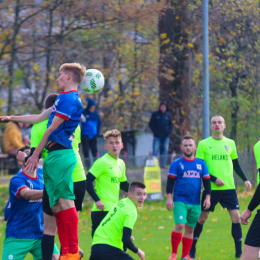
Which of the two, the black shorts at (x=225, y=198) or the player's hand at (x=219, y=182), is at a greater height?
the player's hand at (x=219, y=182)

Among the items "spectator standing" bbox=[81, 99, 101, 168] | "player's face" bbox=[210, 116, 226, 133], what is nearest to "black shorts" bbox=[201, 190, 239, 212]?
"player's face" bbox=[210, 116, 226, 133]

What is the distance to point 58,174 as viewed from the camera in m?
5.34

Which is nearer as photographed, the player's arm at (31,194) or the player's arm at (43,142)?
the player's arm at (43,142)

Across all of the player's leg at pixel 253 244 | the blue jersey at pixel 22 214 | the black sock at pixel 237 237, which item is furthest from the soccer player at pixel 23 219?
the black sock at pixel 237 237

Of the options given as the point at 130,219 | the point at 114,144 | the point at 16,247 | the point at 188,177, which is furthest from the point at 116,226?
the point at 188,177

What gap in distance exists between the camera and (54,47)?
16.4 meters

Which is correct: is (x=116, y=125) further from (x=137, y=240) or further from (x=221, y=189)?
(x=221, y=189)

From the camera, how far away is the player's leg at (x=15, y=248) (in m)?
6.18

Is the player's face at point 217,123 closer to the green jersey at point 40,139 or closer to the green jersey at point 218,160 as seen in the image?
the green jersey at point 218,160

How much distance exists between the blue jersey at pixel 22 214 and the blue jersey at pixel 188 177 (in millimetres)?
2781

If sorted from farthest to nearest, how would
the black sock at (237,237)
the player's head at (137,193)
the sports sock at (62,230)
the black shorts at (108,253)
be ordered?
1. the black sock at (237,237)
2. the player's head at (137,193)
3. the black shorts at (108,253)
4. the sports sock at (62,230)

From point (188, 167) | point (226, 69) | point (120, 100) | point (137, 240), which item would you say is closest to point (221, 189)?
point (188, 167)

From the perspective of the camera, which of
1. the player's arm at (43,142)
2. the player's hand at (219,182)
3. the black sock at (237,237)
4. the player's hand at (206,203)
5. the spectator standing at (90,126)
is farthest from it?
the spectator standing at (90,126)

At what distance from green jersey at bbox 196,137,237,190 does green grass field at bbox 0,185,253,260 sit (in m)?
1.36
